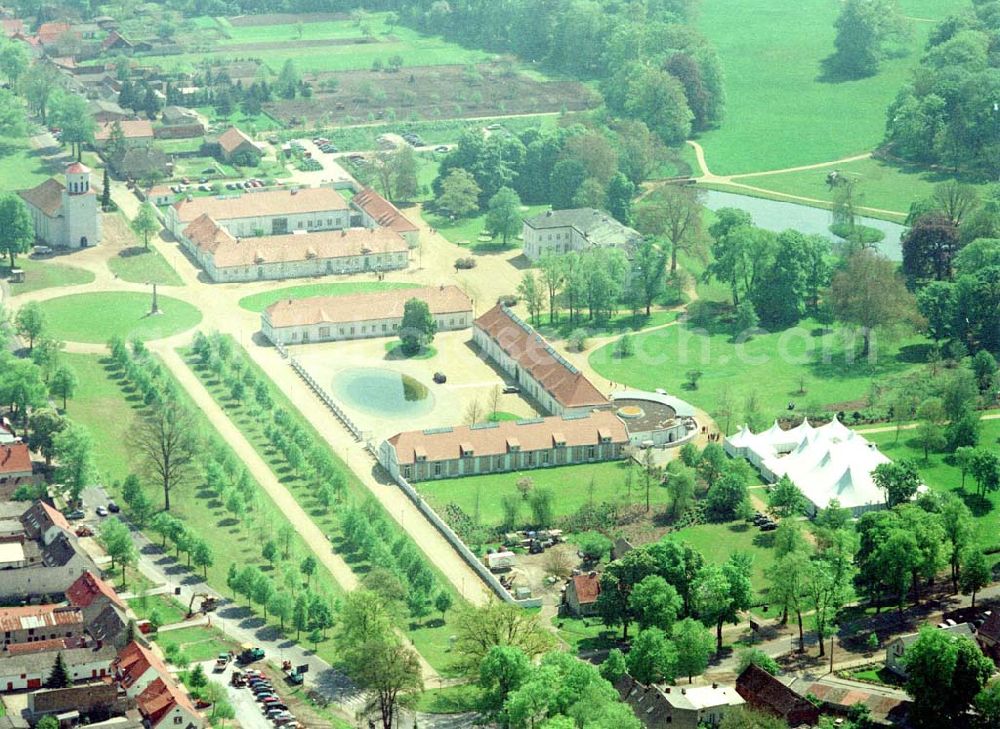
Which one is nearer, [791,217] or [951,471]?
[951,471]

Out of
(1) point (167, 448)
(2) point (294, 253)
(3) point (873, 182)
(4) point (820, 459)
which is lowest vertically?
(4) point (820, 459)

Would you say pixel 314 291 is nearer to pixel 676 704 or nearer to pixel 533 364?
pixel 533 364

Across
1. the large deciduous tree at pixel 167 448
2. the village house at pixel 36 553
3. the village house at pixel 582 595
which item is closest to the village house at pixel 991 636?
the village house at pixel 582 595

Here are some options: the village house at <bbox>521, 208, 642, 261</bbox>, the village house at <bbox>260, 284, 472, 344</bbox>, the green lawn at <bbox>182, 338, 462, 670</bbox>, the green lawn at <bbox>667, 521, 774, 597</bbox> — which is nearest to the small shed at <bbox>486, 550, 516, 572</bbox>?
the green lawn at <bbox>182, 338, 462, 670</bbox>

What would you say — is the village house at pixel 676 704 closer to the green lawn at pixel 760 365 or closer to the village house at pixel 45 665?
the village house at pixel 45 665

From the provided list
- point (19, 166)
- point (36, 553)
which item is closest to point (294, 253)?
point (19, 166)

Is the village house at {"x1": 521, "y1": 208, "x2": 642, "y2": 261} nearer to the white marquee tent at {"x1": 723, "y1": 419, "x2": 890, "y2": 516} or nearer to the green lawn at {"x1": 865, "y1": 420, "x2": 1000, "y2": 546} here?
the white marquee tent at {"x1": 723, "y1": 419, "x2": 890, "y2": 516}
